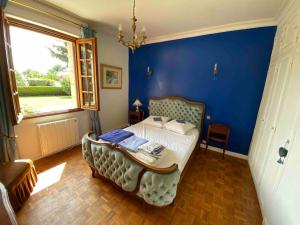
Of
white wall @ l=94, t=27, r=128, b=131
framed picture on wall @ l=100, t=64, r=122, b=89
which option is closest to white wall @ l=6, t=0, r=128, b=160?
white wall @ l=94, t=27, r=128, b=131

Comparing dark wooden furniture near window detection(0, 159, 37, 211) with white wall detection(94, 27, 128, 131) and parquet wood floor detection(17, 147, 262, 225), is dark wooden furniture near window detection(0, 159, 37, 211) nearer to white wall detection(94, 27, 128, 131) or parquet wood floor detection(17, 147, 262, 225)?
parquet wood floor detection(17, 147, 262, 225)

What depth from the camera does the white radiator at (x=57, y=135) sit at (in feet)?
8.49

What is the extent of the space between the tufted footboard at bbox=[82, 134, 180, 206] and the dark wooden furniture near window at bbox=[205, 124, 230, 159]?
1851 mm

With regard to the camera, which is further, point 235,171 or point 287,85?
point 235,171

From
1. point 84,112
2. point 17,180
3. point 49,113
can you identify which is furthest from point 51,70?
point 17,180

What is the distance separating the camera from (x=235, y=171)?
103 inches

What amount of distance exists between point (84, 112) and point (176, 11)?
2.91 metres

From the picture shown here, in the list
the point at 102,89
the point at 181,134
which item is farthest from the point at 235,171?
the point at 102,89

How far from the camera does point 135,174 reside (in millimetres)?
1603

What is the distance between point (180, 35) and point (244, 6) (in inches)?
57.1

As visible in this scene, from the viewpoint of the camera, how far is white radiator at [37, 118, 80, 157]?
8.49 feet

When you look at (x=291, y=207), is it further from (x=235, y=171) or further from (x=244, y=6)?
(x=244, y=6)

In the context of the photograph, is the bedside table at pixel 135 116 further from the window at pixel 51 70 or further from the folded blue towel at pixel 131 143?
the folded blue towel at pixel 131 143

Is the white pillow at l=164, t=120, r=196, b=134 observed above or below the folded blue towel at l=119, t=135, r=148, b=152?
above
